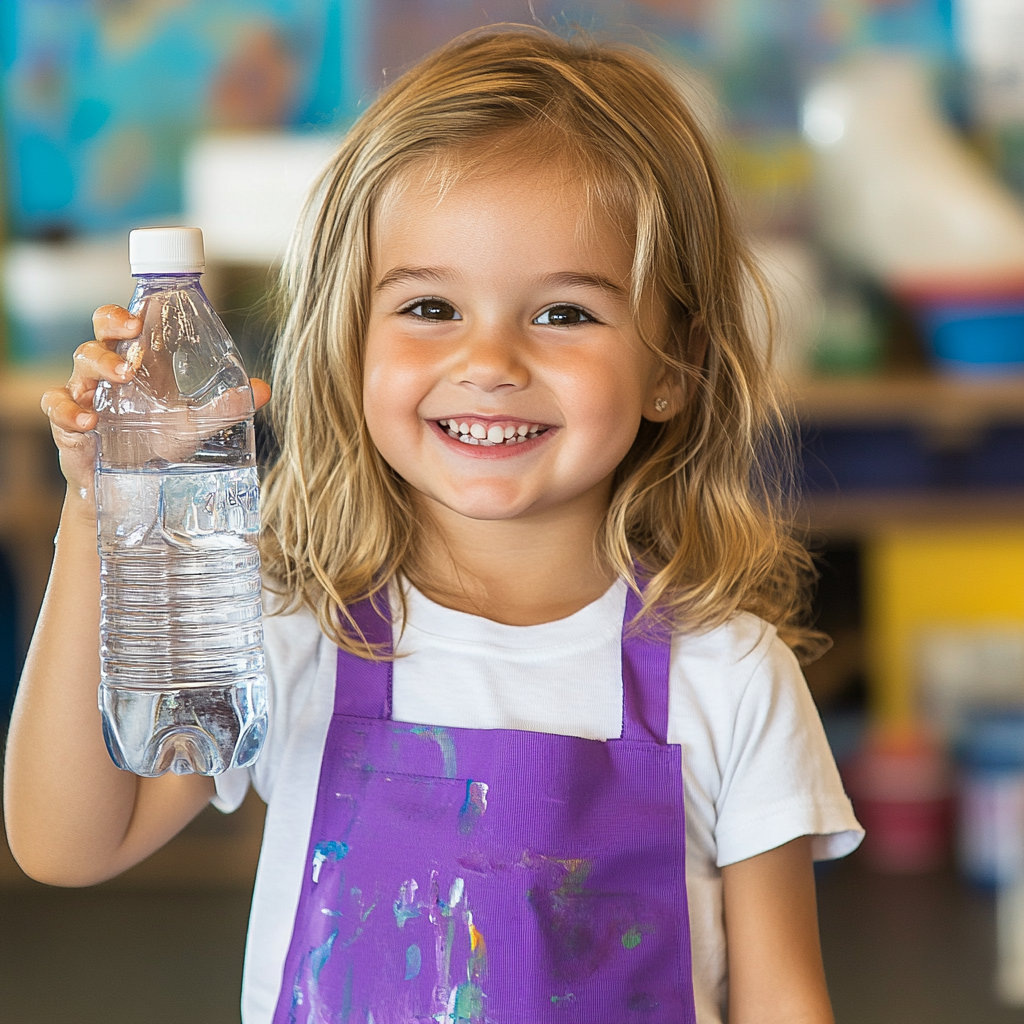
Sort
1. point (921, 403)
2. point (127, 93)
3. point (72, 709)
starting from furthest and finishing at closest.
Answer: point (127, 93) < point (921, 403) < point (72, 709)

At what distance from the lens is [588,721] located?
100cm

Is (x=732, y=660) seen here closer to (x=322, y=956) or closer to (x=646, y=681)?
(x=646, y=681)

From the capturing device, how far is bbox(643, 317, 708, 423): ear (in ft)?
3.53

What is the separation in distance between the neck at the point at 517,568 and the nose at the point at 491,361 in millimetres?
137

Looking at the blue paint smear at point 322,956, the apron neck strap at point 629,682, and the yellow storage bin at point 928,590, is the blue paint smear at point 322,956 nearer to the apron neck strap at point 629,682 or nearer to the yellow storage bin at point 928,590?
the apron neck strap at point 629,682

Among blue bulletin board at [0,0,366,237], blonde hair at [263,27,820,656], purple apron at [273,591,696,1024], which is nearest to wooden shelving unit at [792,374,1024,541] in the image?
blue bulletin board at [0,0,366,237]

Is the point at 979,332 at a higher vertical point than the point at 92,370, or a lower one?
lower

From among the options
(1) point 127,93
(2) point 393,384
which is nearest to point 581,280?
(2) point 393,384

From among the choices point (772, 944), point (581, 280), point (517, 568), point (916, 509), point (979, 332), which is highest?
point (581, 280)

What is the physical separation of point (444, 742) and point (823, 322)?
205cm

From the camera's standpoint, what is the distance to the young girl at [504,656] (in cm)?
95

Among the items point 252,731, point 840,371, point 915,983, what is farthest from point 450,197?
point 840,371

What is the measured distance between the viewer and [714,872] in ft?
3.29

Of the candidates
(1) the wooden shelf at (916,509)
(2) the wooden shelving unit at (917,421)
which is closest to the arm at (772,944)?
(2) the wooden shelving unit at (917,421)
